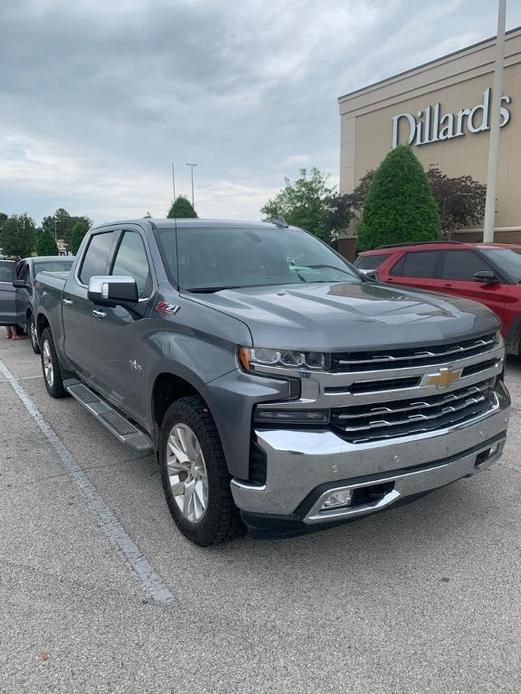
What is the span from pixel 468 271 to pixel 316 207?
2191cm

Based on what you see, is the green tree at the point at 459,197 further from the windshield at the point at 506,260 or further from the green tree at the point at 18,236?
the green tree at the point at 18,236

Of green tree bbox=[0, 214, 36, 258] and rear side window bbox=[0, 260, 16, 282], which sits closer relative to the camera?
rear side window bbox=[0, 260, 16, 282]

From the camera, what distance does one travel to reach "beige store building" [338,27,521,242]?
19.4 meters

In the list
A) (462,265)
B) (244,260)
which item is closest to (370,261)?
(462,265)

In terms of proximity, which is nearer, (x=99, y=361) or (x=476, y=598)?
(x=476, y=598)

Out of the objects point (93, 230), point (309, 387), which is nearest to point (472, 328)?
point (309, 387)

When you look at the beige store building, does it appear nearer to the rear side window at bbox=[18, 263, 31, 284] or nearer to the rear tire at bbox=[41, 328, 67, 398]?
the rear side window at bbox=[18, 263, 31, 284]

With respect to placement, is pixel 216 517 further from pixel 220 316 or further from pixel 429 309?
pixel 429 309

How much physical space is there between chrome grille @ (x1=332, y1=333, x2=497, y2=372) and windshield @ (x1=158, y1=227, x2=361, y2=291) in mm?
1255

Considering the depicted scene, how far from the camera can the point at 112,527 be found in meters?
3.33

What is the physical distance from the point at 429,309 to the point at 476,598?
147 cm

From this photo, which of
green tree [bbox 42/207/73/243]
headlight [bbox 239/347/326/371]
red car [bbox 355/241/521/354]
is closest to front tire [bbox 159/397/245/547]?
headlight [bbox 239/347/326/371]

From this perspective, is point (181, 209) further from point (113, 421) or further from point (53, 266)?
point (113, 421)

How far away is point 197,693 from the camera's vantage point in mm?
2053
